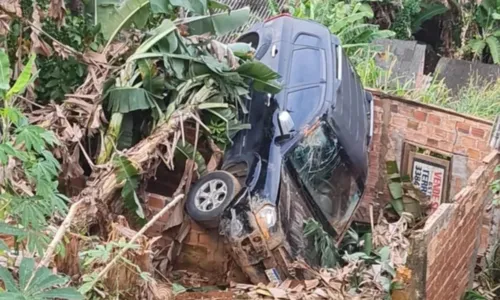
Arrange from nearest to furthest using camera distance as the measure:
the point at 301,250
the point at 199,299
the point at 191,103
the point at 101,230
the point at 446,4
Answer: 1. the point at 199,299
2. the point at 101,230
3. the point at 301,250
4. the point at 191,103
5. the point at 446,4

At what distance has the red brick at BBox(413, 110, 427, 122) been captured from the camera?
788 centimetres

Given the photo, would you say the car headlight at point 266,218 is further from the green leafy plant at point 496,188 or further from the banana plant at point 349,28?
the banana plant at point 349,28

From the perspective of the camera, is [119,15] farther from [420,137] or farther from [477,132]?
[477,132]

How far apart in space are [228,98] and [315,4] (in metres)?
4.70

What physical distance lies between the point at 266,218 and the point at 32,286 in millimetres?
2891

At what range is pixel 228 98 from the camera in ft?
20.1

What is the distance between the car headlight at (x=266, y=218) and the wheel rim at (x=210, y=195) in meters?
0.32

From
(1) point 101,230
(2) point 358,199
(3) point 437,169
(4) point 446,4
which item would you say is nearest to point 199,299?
(1) point 101,230

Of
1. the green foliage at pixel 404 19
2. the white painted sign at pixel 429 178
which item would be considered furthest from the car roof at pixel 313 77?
the green foliage at pixel 404 19

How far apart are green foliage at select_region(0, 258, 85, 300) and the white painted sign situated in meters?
5.70

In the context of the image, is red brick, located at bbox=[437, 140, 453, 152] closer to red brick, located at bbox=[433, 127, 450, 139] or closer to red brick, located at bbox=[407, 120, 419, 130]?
red brick, located at bbox=[433, 127, 450, 139]

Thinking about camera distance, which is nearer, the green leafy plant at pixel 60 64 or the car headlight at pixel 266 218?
the car headlight at pixel 266 218

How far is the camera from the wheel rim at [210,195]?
219 inches

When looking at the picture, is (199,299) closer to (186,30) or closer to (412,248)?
(412,248)
